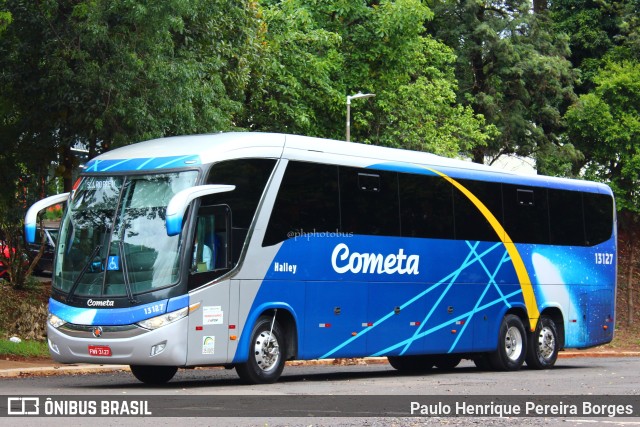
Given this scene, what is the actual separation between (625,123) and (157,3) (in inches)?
937

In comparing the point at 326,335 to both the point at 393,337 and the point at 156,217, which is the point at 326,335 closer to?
the point at 393,337

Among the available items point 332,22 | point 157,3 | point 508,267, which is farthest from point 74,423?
point 332,22

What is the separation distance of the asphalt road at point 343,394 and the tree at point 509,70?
73.6 feet

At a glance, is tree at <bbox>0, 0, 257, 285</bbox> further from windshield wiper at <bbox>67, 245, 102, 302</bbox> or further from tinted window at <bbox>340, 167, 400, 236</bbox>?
windshield wiper at <bbox>67, 245, 102, 302</bbox>

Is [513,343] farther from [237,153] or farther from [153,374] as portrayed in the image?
[237,153]

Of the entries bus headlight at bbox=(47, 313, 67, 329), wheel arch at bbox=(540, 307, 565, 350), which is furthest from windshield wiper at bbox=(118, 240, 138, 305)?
wheel arch at bbox=(540, 307, 565, 350)

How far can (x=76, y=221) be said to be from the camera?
17.0 meters

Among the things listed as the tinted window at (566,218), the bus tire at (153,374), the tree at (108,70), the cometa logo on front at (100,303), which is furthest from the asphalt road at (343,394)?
the tree at (108,70)

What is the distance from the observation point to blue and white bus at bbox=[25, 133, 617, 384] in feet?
53.2

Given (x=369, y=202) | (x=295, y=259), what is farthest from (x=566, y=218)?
(x=295, y=259)

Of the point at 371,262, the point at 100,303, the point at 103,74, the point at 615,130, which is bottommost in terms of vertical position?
the point at 100,303

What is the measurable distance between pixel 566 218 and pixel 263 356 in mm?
9202

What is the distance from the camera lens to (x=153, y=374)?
17906mm

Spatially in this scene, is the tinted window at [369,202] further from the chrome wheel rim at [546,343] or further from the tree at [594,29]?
the tree at [594,29]
